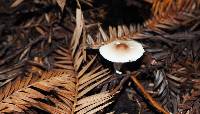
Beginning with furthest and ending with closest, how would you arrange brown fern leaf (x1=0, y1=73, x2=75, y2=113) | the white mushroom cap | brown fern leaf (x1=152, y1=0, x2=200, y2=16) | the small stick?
1. brown fern leaf (x1=152, y1=0, x2=200, y2=16)
2. the white mushroom cap
3. the small stick
4. brown fern leaf (x1=0, y1=73, x2=75, y2=113)

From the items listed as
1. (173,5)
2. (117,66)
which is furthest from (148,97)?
(173,5)

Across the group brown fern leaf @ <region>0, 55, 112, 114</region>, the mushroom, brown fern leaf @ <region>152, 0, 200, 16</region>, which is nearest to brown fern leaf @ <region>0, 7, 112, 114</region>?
brown fern leaf @ <region>0, 55, 112, 114</region>

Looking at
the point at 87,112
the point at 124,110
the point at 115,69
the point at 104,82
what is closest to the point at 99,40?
the point at 115,69

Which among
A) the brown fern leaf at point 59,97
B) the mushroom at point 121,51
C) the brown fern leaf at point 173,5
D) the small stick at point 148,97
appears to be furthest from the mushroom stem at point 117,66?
the brown fern leaf at point 173,5

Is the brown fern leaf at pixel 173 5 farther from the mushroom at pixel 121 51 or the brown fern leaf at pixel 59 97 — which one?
the brown fern leaf at pixel 59 97

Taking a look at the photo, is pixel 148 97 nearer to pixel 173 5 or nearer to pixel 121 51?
pixel 121 51

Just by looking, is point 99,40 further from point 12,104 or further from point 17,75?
point 12,104

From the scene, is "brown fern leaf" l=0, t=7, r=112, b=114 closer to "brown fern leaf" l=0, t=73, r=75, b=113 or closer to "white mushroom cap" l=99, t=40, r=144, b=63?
"brown fern leaf" l=0, t=73, r=75, b=113

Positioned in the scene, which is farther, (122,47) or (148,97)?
(122,47)
